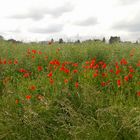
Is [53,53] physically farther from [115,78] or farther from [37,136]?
[37,136]

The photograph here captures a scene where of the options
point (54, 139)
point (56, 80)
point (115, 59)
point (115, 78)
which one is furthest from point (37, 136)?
point (115, 59)

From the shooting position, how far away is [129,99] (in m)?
5.65

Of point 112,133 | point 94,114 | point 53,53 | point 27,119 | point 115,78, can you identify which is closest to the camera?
point 112,133

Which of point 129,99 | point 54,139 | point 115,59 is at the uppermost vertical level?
point 115,59

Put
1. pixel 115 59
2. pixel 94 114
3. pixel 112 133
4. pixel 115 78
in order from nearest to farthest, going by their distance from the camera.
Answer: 1. pixel 112 133
2. pixel 94 114
3. pixel 115 78
4. pixel 115 59

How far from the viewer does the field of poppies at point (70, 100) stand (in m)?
4.82

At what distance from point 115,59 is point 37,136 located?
3129 millimetres

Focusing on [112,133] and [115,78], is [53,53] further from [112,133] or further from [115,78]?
[112,133]

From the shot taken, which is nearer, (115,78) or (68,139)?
(68,139)

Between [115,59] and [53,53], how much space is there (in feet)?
5.47

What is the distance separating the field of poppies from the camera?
4.82 metres

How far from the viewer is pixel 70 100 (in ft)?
18.9

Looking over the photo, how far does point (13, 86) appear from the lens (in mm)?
6531

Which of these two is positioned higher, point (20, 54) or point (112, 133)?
point (20, 54)
